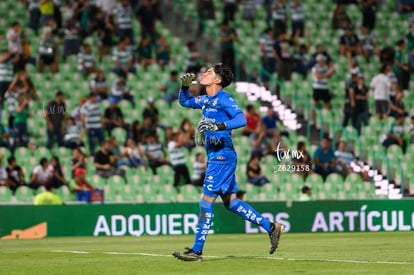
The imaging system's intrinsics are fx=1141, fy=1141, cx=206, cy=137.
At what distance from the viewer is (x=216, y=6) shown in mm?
33844

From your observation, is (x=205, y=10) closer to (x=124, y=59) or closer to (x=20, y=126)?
(x=124, y=59)

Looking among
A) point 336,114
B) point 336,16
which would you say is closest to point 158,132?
point 336,114

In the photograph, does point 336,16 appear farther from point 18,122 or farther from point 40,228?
point 40,228

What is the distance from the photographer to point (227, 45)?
30969 mm

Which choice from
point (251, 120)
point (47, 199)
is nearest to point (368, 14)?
point (251, 120)

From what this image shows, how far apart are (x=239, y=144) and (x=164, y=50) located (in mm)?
4469

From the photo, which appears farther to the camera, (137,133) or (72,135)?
(137,133)

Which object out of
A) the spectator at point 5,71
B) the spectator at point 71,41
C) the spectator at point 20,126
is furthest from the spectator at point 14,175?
the spectator at point 71,41

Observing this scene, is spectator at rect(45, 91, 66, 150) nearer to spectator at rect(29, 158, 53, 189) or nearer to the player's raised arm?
spectator at rect(29, 158, 53, 189)

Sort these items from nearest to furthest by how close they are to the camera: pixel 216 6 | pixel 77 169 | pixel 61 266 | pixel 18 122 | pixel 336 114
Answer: pixel 61 266 < pixel 77 169 < pixel 18 122 < pixel 336 114 < pixel 216 6

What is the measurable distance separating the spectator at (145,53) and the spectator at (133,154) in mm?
3857

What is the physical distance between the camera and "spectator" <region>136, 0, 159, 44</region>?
31562 millimetres

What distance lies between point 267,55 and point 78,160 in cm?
760

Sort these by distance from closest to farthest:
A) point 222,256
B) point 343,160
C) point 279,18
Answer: point 222,256, point 343,160, point 279,18
